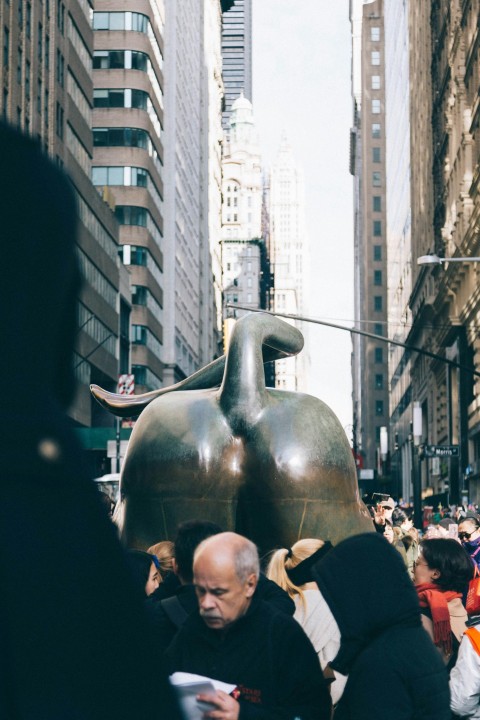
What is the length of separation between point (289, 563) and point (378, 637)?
272 centimetres

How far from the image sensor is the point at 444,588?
284 inches

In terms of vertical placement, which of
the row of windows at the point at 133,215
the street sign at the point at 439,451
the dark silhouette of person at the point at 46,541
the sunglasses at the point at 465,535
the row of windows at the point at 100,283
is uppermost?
the row of windows at the point at 133,215

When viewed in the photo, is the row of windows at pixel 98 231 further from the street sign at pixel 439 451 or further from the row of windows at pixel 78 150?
the street sign at pixel 439 451

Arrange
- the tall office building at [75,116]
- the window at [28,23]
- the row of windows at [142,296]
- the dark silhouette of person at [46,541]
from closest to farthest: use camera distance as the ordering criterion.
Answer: the dark silhouette of person at [46,541]
the tall office building at [75,116]
the window at [28,23]
the row of windows at [142,296]

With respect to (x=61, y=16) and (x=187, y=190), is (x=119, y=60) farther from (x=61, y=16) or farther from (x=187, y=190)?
(x=187, y=190)

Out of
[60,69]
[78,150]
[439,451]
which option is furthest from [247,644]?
[78,150]

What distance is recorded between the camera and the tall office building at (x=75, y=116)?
163 feet

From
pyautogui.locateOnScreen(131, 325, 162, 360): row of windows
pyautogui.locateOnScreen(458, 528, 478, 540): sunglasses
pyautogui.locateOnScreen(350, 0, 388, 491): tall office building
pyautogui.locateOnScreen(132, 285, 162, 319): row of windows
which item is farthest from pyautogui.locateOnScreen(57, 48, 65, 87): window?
pyautogui.locateOnScreen(350, 0, 388, 491): tall office building

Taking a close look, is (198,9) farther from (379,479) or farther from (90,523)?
(90,523)

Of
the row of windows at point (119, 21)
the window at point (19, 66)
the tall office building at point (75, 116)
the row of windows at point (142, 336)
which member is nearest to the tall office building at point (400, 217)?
the row of windows at point (142, 336)

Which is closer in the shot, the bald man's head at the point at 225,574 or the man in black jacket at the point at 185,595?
the bald man's head at the point at 225,574

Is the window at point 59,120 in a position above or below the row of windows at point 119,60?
below

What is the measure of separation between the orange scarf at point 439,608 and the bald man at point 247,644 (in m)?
3.10

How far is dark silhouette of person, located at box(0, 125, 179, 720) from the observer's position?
4.99ft
